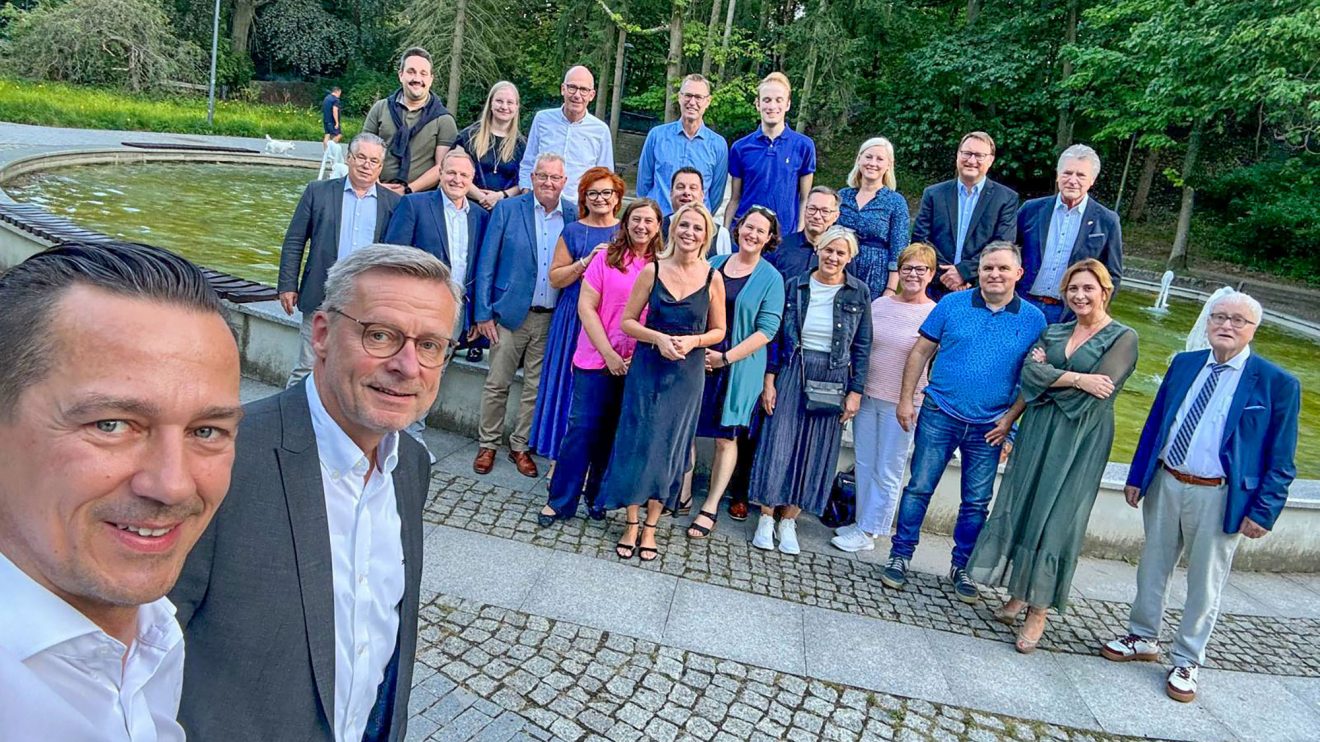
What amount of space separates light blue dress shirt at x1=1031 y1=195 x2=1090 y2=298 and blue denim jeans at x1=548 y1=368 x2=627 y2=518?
3.13 m

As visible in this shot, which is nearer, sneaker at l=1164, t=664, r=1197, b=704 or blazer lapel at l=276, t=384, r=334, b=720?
blazer lapel at l=276, t=384, r=334, b=720

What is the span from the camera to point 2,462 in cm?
92

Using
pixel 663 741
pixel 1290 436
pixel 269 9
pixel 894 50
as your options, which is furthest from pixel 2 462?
pixel 269 9

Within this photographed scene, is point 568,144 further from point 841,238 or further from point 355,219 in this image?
point 841,238

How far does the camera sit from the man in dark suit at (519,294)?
5.72m

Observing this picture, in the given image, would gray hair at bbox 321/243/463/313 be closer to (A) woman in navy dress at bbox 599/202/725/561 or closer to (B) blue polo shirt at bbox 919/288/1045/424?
(A) woman in navy dress at bbox 599/202/725/561

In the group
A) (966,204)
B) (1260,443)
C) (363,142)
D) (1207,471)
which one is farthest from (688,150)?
(1260,443)

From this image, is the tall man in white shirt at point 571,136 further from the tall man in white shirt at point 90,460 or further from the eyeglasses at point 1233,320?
the tall man in white shirt at point 90,460

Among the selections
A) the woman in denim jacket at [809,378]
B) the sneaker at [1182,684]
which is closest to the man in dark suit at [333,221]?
the woman in denim jacket at [809,378]

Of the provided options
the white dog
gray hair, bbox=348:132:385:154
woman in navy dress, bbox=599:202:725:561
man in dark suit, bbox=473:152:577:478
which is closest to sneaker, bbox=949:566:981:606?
woman in navy dress, bbox=599:202:725:561

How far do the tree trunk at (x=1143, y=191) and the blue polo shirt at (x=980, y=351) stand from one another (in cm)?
2842

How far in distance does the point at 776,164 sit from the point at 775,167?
1.0 inches

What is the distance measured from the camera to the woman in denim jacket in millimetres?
5293

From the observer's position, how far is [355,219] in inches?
216
